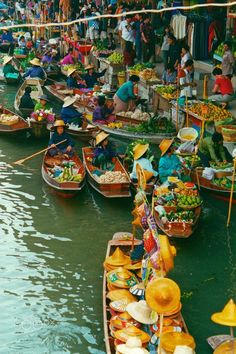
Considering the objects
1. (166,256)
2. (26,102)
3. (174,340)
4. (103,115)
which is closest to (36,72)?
(26,102)

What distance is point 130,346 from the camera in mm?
7359

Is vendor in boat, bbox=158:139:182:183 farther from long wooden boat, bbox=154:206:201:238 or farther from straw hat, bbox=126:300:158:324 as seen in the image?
straw hat, bbox=126:300:158:324

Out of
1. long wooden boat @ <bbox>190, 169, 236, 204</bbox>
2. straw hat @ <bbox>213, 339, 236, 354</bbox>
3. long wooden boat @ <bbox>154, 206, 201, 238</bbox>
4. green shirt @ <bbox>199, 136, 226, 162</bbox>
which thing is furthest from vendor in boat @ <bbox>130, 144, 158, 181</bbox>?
straw hat @ <bbox>213, 339, 236, 354</bbox>

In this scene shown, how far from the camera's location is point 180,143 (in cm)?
1434

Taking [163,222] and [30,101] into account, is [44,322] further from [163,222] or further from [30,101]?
[30,101]

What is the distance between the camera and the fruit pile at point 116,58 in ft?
69.5

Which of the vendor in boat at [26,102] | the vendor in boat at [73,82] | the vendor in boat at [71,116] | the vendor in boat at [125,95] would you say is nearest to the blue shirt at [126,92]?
the vendor in boat at [125,95]

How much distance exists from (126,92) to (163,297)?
34.2ft

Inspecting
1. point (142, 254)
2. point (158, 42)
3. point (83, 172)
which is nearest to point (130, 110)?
point (83, 172)

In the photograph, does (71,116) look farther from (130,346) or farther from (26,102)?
(130,346)

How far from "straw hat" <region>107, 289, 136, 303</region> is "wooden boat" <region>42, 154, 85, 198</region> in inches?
164

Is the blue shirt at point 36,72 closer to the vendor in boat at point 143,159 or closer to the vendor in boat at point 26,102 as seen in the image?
the vendor in boat at point 26,102

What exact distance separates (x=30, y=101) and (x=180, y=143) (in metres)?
4.53

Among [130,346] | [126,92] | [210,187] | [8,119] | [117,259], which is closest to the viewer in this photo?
[130,346]
